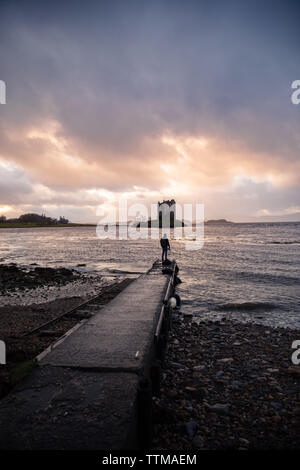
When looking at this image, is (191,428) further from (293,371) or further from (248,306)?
(248,306)

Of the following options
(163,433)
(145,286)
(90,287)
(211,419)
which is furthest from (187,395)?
(90,287)

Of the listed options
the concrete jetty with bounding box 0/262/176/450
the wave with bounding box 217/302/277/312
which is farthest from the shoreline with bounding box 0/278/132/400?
the wave with bounding box 217/302/277/312

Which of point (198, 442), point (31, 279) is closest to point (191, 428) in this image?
point (198, 442)

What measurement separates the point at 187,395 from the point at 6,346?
217 inches

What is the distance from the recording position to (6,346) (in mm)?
7594

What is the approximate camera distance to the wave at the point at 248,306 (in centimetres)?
1291

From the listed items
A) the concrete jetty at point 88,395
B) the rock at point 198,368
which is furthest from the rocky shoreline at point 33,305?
the rock at point 198,368

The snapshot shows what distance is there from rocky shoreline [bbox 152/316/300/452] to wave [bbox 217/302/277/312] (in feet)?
12.1

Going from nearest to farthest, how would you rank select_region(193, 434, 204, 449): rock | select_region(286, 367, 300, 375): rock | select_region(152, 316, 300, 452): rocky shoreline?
select_region(193, 434, 204, 449): rock < select_region(152, 316, 300, 452): rocky shoreline < select_region(286, 367, 300, 375): rock

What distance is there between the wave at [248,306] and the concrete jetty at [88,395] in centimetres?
704

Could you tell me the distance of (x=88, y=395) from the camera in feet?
13.6

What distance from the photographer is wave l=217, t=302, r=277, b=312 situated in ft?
42.4

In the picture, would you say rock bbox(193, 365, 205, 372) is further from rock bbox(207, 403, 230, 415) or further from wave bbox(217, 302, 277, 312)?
wave bbox(217, 302, 277, 312)

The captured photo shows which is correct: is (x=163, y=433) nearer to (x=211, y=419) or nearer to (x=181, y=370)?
(x=211, y=419)
